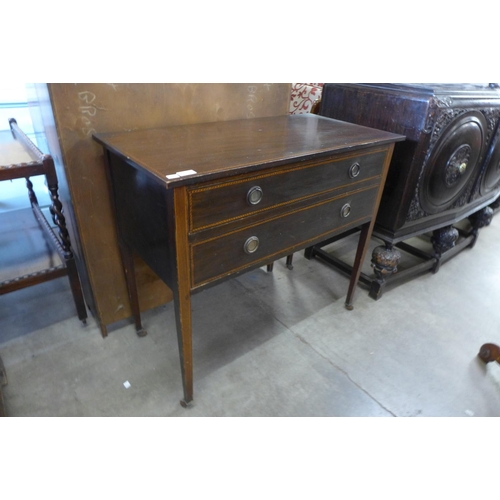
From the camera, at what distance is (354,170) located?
51.3 inches

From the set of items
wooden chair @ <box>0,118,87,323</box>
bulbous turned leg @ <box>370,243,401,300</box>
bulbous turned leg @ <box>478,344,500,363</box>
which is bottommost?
bulbous turned leg @ <box>478,344,500,363</box>

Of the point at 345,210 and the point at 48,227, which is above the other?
the point at 345,210

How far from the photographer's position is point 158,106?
4.25 feet

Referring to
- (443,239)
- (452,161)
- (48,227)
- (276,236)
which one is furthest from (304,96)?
(48,227)

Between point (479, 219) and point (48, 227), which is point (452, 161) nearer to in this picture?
point (479, 219)

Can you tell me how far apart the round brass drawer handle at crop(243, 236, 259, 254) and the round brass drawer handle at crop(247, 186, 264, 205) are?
0.12 metres

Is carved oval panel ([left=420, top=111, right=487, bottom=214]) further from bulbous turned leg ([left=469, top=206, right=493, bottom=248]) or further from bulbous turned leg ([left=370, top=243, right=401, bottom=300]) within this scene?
bulbous turned leg ([left=469, top=206, right=493, bottom=248])

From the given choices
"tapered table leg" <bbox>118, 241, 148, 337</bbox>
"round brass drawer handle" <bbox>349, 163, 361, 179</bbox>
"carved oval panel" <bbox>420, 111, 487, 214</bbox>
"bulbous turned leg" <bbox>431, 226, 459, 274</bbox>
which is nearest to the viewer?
"round brass drawer handle" <bbox>349, 163, 361, 179</bbox>

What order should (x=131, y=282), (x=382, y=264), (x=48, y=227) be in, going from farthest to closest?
1. (x=382, y=264)
2. (x=48, y=227)
3. (x=131, y=282)

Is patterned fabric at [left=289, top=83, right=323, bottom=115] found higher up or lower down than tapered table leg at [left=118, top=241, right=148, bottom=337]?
higher up

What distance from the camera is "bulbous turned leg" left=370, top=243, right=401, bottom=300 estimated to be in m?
1.84

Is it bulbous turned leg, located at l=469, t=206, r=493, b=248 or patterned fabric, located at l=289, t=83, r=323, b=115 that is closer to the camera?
patterned fabric, located at l=289, t=83, r=323, b=115

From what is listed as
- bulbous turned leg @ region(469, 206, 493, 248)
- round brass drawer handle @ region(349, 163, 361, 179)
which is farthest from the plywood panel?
bulbous turned leg @ region(469, 206, 493, 248)

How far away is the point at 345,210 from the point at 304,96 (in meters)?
1.06
